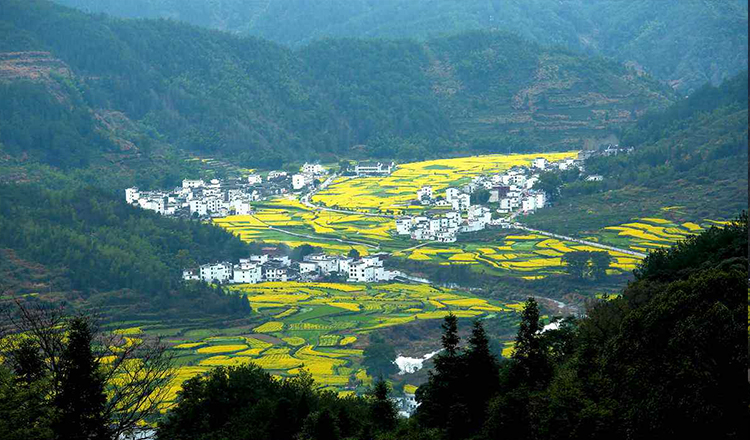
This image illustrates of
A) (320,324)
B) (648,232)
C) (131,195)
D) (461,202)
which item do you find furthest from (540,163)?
(320,324)

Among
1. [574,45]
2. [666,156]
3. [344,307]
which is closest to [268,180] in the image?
[666,156]

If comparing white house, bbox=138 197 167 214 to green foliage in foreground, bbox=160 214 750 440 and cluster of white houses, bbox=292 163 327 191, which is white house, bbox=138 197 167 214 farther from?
green foliage in foreground, bbox=160 214 750 440

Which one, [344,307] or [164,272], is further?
[164,272]

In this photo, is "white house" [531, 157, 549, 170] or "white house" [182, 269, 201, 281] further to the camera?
"white house" [531, 157, 549, 170]

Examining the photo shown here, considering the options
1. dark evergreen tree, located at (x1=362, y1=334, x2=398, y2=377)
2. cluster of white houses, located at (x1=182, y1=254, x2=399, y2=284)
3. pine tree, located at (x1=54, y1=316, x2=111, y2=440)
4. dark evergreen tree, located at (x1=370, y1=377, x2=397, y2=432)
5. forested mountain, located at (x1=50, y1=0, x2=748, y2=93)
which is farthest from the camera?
forested mountain, located at (x1=50, y1=0, x2=748, y2=93)

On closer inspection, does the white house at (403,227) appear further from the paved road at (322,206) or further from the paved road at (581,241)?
the paved road at (581,241)

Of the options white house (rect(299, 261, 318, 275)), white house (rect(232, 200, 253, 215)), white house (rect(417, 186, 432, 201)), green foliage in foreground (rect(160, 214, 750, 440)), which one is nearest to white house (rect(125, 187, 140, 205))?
white house (rect(232, 200, 253, 215))

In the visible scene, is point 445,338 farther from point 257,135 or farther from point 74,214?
point 257,135
